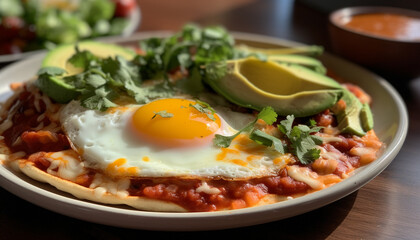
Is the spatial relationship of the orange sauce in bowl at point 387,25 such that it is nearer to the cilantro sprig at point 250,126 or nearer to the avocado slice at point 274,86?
the avocado slice at point 274,86

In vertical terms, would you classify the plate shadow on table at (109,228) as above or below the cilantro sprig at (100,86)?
below

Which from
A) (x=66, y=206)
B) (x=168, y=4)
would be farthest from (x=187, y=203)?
(x=168, y=4)

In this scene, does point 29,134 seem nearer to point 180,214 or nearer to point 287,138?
point 180,214

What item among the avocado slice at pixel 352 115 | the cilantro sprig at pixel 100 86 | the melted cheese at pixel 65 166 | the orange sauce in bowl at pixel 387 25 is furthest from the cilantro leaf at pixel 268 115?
the orange sauce in bowl at pixel 387 25

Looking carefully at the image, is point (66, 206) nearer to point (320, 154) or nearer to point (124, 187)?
point (124, 187)

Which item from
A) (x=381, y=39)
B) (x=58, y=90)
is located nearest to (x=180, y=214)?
(x=58, y=90)

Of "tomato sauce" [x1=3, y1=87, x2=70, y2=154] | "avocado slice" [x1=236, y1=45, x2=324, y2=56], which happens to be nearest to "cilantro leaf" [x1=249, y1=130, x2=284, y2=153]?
"tomato sauce" [x1=3, y1=87, x2=70, y2=154]
